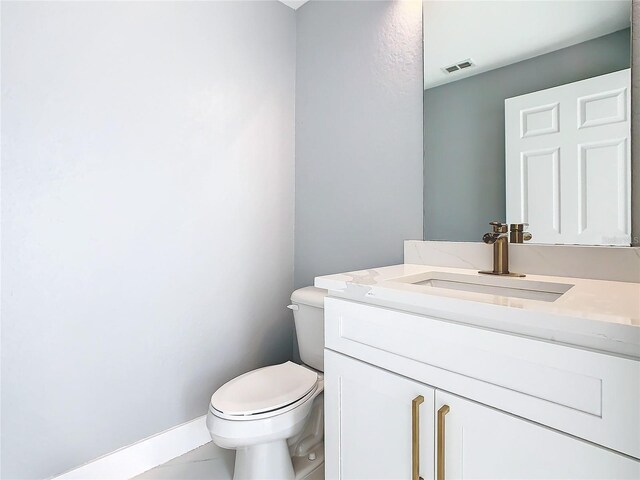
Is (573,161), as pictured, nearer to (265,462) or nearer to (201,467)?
(265,462)

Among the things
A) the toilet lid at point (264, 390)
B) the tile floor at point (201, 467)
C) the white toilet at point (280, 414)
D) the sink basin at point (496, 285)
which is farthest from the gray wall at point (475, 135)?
the tile floor at point (201, 467)

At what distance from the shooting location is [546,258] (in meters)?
1.21

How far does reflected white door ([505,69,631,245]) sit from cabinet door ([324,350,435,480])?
2.41 feet

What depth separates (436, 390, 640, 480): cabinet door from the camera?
66cm

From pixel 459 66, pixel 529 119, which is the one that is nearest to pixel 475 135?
pixel 529 119

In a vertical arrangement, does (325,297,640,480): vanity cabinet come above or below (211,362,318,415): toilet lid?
above

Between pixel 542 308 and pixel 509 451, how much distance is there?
0.31 m

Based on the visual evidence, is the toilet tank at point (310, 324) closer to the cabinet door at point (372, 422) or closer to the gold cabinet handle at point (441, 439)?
the cabinet door at point (372, 422)

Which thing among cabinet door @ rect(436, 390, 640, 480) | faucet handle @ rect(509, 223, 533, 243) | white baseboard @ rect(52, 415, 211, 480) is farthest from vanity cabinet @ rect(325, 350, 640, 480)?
white baseboard @ rect(52, 415, 211, 480)

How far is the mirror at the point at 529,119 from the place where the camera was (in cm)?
110

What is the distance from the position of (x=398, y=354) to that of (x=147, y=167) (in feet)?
4.03

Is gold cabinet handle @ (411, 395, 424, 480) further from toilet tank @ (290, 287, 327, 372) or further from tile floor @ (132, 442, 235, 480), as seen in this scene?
tile floor @ (132, 442, 235, 480)

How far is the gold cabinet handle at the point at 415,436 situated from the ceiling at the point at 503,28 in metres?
1.21

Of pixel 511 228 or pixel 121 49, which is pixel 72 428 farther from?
pixel 511 228
